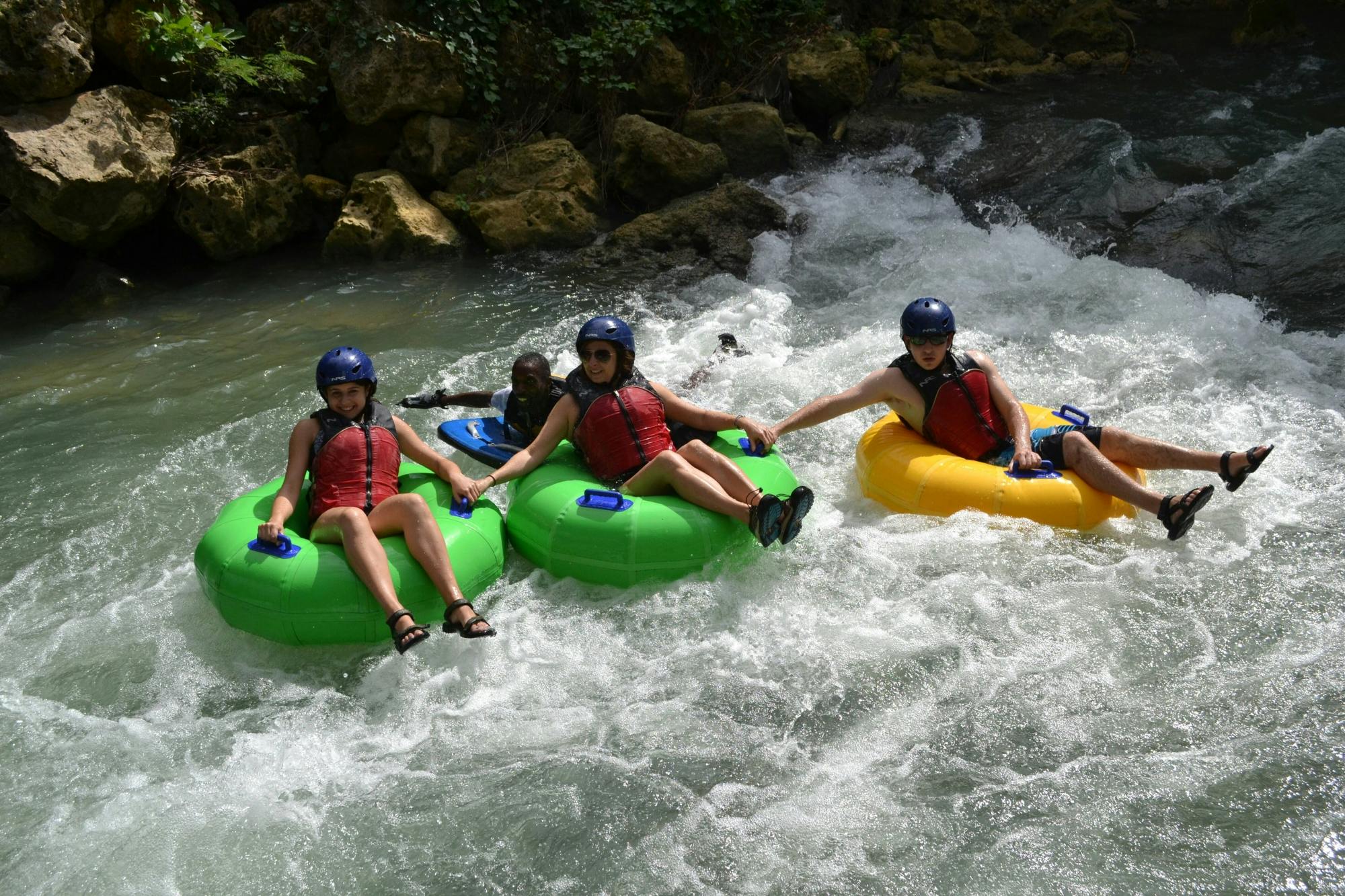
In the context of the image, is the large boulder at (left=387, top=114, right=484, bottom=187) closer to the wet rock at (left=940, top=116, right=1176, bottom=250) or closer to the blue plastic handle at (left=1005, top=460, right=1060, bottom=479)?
the wet rock at (left=940, top=116, right=1176, bottom=250)

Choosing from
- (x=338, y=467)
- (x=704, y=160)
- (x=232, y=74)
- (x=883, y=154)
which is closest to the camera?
(x=338, y=467)

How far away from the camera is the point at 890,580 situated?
4945 mm

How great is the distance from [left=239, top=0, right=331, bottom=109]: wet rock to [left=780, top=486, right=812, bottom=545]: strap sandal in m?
7.56

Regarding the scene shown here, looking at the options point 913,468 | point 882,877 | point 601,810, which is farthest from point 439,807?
point 913,468

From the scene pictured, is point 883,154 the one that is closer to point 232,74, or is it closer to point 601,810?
point 232,74

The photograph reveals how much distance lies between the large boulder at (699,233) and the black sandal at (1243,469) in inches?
193

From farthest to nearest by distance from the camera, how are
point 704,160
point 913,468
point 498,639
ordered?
point 704,160 → point 913,468 → point 498,639

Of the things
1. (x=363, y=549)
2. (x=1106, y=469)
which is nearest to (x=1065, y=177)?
(x=1106, y=469)

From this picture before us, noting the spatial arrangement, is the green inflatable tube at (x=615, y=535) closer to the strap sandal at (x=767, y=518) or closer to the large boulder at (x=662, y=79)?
the strap sandal at (x=767, y=518)

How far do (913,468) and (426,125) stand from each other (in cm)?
688

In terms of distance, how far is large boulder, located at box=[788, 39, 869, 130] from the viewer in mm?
11867

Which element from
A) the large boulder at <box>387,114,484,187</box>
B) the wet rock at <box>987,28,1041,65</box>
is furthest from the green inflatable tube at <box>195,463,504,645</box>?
the wet rock at <box>987,28,1041,65</box>

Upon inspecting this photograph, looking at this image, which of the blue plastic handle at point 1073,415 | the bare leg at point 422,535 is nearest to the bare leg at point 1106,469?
the blue plastic handle at point 1073,415

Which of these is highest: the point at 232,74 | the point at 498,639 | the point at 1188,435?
the point at 232,74
